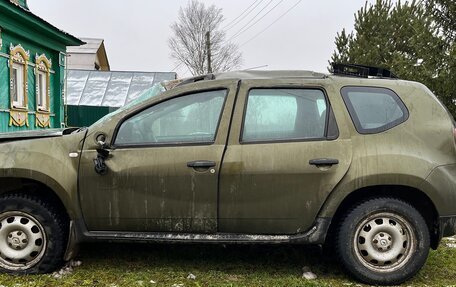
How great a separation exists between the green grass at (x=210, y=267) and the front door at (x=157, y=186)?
442 millimetres

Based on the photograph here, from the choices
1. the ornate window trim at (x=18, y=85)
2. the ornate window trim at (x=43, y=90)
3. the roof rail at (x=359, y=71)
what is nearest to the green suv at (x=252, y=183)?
the roof rail at (x=359, y=71)

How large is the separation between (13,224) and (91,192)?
72cm

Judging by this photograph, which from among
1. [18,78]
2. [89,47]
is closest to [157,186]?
[18,78]

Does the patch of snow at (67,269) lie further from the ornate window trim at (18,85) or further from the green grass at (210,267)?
the ornate window trim at (18,85)

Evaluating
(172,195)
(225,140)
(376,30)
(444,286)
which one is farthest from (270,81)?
(376,30)

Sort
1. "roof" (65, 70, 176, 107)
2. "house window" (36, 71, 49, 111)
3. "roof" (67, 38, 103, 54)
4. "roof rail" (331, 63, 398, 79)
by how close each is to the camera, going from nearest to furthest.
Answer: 1. "roof rail" (331, 63, 398, 79)
2. "house window" (36, 71, 49, 111)
3. "roof" (65, 70, 176, 107)
4. "roof" (67, 38, 103, 54)

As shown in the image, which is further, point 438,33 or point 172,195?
point 438,33

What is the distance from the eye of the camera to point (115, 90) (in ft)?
72.1

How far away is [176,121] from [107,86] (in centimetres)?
1950

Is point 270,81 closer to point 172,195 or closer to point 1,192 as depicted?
point 172,195

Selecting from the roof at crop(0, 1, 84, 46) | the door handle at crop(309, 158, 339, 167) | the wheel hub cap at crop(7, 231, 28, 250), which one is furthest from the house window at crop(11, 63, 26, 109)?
the door handle at crop(309, 158, 339, 167)

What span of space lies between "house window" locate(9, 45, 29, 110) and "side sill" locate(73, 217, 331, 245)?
29.1 ft

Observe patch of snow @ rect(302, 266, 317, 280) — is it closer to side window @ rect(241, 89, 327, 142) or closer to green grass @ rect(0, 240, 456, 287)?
green grass @ rect(0, 240, 456, 287)

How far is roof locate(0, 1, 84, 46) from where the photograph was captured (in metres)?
10.2
